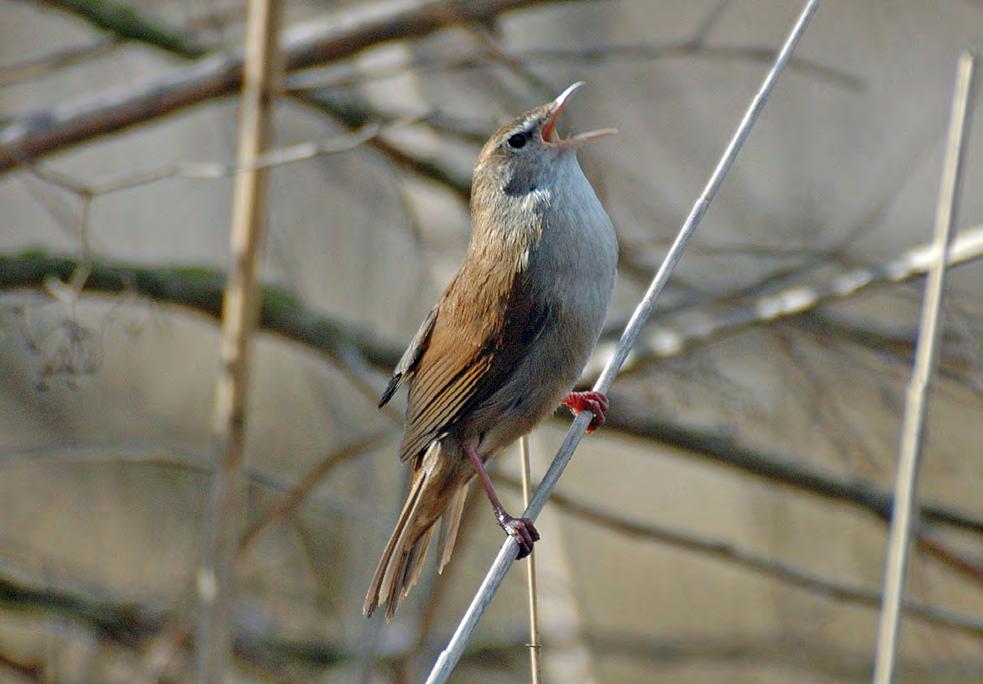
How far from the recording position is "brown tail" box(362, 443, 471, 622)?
2787 millimetres

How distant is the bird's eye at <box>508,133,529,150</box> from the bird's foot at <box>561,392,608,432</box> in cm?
67

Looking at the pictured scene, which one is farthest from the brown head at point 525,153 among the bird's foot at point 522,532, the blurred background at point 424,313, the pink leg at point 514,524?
the bird's foot at point 522,532

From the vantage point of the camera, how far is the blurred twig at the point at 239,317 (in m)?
2.88

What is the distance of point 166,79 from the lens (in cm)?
388

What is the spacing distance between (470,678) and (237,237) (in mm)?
3999

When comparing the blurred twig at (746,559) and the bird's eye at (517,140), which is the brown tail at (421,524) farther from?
the bird's eye at (517,140)

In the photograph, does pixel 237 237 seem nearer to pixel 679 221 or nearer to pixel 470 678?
pixel 679 221

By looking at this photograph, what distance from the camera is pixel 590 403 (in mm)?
2799

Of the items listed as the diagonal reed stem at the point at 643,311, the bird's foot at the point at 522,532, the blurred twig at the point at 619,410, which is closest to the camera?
the diagonal reed stem at the point at 643,311

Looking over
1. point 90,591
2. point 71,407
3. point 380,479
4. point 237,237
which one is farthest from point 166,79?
point 71,407

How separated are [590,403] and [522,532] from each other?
0.50 meters

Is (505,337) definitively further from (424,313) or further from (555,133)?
(424,313)

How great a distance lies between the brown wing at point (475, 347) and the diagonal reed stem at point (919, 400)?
89 centimetres

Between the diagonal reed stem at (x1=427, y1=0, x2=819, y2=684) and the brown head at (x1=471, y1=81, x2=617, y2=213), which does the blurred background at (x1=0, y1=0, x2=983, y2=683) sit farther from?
the diagonal reed stem at (x1=427, y1=0, x2=819, y2=684)
